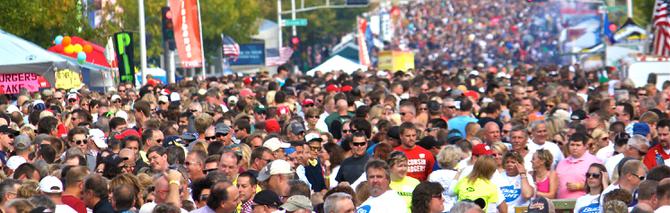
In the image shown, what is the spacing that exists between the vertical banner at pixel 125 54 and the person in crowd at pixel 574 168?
16676 mm

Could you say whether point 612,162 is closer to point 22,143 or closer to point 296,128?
point 296,128

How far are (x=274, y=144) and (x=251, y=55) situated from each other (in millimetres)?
56161

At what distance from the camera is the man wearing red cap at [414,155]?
604 inches

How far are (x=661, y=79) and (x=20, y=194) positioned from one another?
23007 millimetres

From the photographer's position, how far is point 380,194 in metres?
12.4

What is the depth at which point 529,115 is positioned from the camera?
22094 millimetres

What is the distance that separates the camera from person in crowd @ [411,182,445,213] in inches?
459

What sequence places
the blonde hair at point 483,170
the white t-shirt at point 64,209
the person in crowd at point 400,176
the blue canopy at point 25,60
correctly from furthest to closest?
the blue canopy at point 25,60 → the blonde hair at point 483,170 → the person in crowd at point 400,176 → the white t-shirt at point 64,209

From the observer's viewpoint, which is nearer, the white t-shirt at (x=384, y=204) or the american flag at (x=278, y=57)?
the white t-shirt at (x=384, y=204)

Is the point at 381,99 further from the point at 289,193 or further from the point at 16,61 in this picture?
the point at 289,193

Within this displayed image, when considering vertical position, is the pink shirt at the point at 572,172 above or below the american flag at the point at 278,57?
above

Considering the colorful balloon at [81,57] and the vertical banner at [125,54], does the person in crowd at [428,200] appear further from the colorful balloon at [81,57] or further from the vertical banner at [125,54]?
the vertical banner at [125,54]

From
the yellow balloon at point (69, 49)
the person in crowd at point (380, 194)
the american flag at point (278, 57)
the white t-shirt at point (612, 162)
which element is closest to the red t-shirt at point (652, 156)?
the white t-shirt at point (612, 162)

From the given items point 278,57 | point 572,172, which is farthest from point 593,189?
point 278,57
